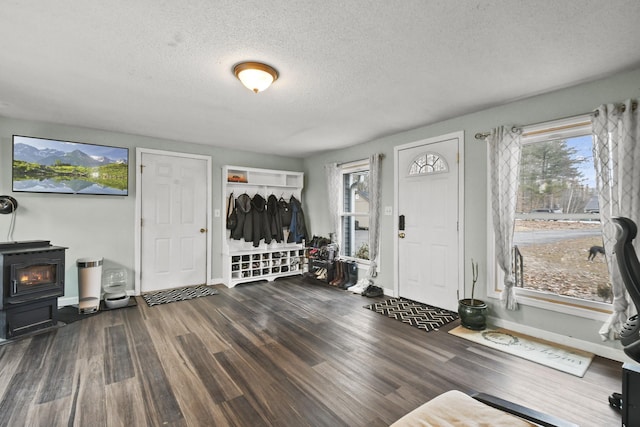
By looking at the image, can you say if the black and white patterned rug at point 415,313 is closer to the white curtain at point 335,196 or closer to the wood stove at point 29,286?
the white curtain at point 335,196

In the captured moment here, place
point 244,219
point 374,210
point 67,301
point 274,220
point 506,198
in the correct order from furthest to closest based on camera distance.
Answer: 1. point 274,220
2. point 244,219
3. point 374,210
4. point 67,301
5. point 506,198

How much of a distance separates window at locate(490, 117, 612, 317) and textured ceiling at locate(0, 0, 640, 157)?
0.57 m

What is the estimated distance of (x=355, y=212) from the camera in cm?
519

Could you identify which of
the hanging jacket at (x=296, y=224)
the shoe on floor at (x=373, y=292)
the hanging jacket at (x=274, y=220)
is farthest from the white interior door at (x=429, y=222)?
the hanging jacket at (x=274, y=220)

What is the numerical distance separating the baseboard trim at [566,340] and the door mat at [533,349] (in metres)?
0.05

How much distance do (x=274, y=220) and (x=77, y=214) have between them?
9.56ft

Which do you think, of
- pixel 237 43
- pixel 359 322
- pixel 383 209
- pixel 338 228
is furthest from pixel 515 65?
pixel 338 228

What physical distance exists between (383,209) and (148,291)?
386 centimetres

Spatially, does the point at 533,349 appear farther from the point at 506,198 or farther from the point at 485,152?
the point at 485,152

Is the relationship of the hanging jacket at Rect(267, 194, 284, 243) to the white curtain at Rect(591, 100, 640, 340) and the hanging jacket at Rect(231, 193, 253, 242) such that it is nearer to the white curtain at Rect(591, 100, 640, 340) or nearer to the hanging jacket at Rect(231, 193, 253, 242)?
the hanging jacket at Rect(231, 193, 253, 242)

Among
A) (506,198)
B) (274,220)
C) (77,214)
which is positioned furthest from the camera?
(274,220)

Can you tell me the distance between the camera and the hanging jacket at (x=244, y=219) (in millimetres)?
5113

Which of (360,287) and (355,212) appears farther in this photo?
(355,212)

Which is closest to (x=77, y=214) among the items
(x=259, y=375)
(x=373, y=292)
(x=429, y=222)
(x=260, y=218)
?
(x=260, y=218)
